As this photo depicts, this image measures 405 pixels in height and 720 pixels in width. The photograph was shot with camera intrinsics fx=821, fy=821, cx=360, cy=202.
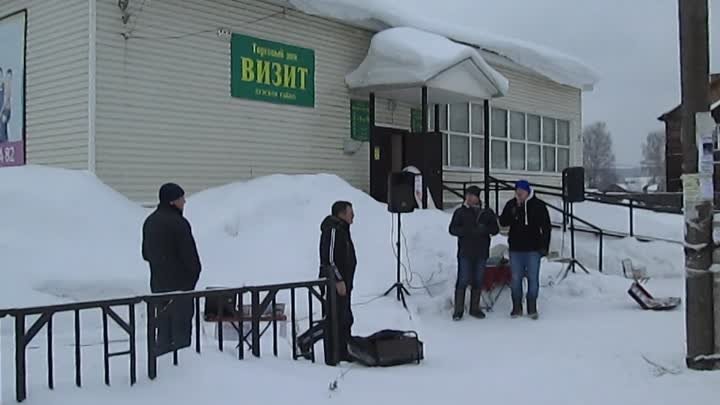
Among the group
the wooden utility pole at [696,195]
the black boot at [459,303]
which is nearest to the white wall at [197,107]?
the black boot at [459,303]

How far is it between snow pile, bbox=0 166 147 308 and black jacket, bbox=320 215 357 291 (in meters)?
2.60

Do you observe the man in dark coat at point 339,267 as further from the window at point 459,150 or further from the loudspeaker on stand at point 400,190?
the window at point 459,150

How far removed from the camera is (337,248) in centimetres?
788

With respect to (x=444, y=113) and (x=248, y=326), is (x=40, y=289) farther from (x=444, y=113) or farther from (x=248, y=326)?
(x=444, y=113)

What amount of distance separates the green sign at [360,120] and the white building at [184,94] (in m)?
0.06

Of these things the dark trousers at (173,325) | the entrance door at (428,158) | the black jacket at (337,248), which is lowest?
the dark trousers at (173,325)

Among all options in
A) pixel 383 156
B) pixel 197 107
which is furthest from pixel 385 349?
pixel 383 156

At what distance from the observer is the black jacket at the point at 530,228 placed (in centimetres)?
1063

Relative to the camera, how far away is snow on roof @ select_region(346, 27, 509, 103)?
15023mm

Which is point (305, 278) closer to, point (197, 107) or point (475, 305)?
point (475, 305)

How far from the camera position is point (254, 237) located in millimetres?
11570

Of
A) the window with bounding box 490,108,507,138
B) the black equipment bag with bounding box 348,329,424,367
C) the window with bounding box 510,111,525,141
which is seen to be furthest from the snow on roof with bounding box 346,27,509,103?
the black equipment bag with bounding box 348,329,424,367

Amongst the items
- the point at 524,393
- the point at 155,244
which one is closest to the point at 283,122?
the point at 155,244

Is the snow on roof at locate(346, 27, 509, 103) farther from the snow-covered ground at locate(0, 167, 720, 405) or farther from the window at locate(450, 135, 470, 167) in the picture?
the window at locate(450, 135, 470, 167)
